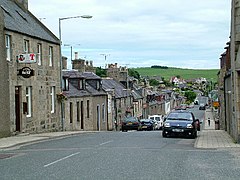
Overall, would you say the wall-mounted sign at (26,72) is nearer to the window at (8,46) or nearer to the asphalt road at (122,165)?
the window at (8,46)

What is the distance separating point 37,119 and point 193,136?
421 inches

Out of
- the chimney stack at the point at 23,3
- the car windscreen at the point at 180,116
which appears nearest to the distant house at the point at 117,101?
the chimney stack at the point at 23,3

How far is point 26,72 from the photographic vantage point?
89.4 feet

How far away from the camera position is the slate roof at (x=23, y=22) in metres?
28.7

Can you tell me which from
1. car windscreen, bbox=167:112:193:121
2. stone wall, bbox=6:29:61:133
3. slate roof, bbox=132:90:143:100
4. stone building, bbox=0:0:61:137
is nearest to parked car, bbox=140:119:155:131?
stone wall, bbox=6:29:61:133

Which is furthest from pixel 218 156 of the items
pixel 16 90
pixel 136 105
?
pixel 136 105

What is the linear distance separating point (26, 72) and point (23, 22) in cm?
591

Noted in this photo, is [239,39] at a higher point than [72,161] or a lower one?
higher

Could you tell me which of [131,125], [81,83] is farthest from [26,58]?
[131,125]

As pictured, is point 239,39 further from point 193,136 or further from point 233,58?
point 193,136

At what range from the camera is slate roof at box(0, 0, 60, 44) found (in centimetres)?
2873

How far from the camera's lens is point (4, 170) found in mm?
13008

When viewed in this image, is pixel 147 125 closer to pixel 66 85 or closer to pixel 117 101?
pixel 117 101

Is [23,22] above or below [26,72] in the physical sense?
above
